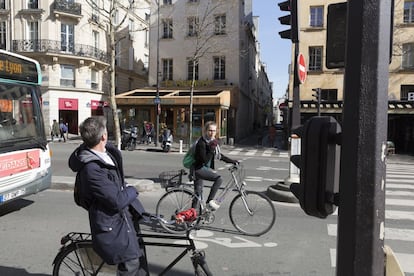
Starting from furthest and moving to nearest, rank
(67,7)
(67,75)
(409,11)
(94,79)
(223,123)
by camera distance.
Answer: (94,79) → (67,75) → (67,7) → (223,123) → (409,11)

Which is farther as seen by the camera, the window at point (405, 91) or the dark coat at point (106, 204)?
the window at point (405, 91)

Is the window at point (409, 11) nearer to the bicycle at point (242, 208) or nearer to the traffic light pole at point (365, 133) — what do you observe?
the bicycle at point (242, 208)

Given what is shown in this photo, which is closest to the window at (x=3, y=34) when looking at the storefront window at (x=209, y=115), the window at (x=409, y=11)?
→ the storefront window at (x=209, y=115)

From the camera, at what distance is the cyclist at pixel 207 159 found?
19.6 feet

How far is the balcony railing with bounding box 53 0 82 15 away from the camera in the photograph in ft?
106

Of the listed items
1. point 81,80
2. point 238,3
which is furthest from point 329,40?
point 81,80

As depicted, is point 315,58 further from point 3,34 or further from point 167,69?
point 3,34

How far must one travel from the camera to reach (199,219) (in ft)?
17.6

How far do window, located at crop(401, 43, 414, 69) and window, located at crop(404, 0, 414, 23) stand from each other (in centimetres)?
155

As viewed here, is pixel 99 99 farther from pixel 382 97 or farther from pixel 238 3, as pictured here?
pixel 382 97

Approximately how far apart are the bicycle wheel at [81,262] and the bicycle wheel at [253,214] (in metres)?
2.79

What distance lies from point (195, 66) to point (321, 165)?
29.0 meters

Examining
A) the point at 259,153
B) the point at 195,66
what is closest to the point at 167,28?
the point at 195,66

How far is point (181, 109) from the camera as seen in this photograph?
1077 inches
